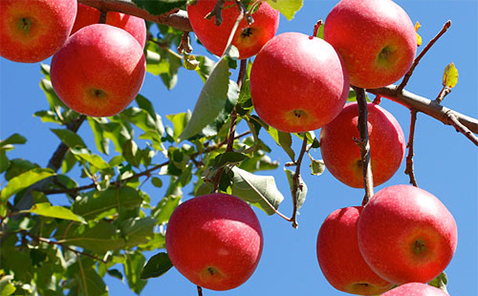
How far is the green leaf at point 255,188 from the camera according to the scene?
5.85 ft

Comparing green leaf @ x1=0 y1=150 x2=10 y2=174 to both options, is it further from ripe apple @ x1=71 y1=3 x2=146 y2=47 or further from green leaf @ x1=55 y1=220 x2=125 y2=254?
ripe apple @ x1=71 y1=3 x2=146 y2=47

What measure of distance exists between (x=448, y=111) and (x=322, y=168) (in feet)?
1.77

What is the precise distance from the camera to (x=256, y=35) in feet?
4.62

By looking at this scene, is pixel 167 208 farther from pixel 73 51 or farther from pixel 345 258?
pixel 345 258

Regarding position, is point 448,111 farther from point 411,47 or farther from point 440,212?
point 440,212

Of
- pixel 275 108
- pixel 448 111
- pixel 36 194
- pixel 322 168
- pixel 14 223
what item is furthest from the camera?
pixel 36 194

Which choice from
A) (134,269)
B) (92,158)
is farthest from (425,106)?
(134,269)

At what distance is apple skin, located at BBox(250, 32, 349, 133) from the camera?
1.28 metres

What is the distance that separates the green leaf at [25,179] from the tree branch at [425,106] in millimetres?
1743

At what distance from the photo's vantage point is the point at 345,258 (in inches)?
57.4

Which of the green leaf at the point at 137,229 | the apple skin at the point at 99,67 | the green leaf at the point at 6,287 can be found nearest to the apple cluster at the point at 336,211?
the apple skin at the point at 99,67

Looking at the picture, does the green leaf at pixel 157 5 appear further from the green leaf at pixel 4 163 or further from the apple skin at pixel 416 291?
the green leaf at pixel 4 163

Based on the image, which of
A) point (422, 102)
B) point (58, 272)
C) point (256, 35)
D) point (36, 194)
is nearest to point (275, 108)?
point (256, 35)

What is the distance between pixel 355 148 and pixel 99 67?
2.50 feet
